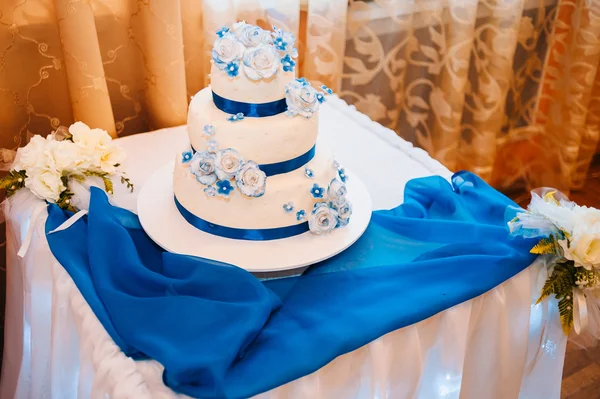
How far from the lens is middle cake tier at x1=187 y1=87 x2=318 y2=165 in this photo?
94 centimetres

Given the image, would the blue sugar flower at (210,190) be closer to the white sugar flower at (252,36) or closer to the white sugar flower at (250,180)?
the white sugar flower at (250,180)

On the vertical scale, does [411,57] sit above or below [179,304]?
below

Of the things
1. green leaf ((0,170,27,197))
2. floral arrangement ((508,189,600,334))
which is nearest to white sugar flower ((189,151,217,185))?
green leaf ((0,170,27,197))

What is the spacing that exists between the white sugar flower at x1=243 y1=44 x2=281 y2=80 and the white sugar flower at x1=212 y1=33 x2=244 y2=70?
13mm

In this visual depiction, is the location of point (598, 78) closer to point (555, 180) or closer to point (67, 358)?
point (555, 180)

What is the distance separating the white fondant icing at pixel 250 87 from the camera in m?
0.94

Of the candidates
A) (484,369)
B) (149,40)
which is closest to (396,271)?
(484,369)

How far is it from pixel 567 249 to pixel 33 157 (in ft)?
2.90

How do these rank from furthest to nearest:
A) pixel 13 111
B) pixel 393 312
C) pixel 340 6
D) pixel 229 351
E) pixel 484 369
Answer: pixel 340 6
pixel 13 111
pixel 484 369
pixel 393 312
pixel 229 351

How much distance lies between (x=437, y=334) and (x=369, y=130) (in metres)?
0.60

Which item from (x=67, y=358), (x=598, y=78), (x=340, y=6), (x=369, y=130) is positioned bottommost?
(x=598, y=78)

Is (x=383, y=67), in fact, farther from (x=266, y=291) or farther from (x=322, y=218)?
(x=266, y=291)

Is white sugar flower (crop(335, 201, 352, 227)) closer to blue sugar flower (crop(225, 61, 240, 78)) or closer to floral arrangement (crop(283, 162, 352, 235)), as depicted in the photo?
floral arrangement (crop(283, 162, 352, 235))

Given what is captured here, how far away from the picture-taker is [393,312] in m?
0.91
